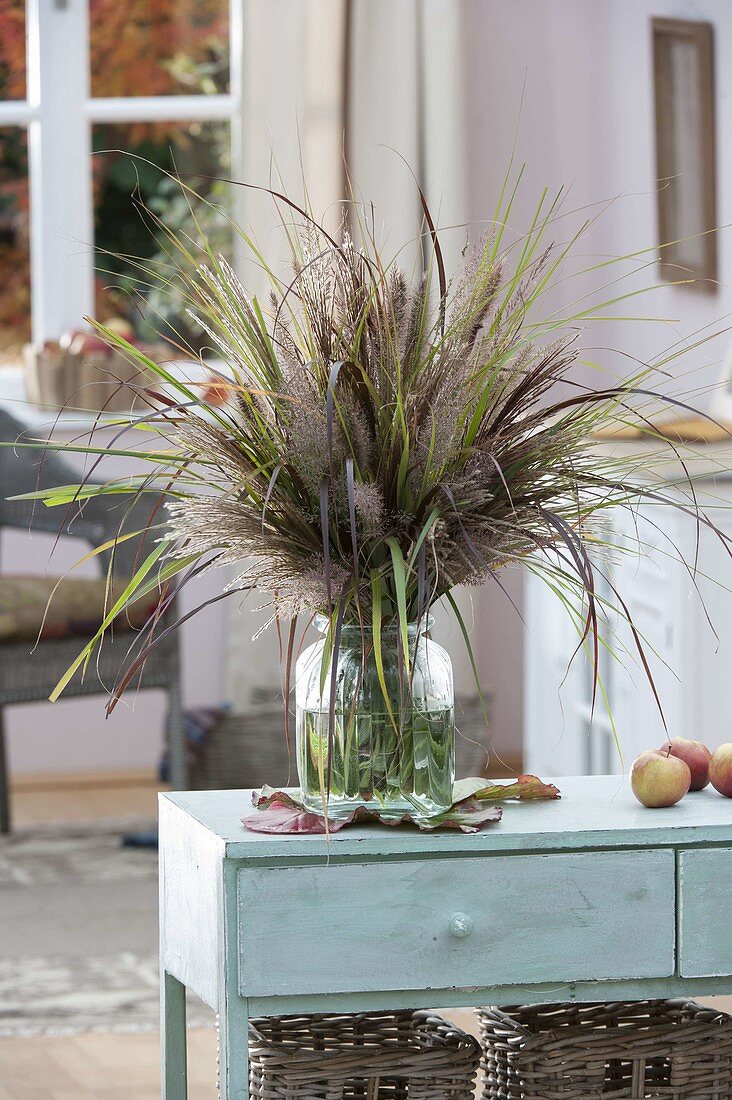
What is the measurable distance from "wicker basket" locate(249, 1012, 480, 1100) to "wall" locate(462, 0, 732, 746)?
8.82 feet

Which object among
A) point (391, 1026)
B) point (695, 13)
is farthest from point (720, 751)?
point (695, 13)

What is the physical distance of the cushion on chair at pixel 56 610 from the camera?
3.23m

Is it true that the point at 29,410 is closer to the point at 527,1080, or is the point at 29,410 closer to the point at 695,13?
the point at 695,13

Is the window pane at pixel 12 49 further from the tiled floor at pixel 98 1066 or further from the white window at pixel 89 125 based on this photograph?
the tiled floor at pixel 98 1066

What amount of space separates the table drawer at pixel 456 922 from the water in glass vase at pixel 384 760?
0.06 m

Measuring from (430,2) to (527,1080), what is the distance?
304 cm

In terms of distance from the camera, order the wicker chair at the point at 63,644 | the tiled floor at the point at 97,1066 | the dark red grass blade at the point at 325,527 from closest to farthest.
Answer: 1. the dark red grass blade at the point at 325,527
2. the tiled floor at the point at 97,1066
3. the wicker chair at the point at 63,644

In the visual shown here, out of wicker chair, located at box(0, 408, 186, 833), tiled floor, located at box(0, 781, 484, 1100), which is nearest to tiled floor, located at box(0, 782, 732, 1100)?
tiled floor, located at box(0, 781, 484, 1100)

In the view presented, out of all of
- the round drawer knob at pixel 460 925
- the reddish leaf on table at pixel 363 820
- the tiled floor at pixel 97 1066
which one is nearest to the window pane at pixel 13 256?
the tiled floor at pixel 97 1066

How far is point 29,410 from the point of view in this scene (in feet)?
14.0

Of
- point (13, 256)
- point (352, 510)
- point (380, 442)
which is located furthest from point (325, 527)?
point (13, 256)

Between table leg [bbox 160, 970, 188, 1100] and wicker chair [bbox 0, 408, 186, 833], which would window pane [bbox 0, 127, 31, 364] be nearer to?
wicker chair [bbox 0, 408, 186, 833]

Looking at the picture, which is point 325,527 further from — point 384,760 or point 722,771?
point 722,771

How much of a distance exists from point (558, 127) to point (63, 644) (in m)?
1.99
